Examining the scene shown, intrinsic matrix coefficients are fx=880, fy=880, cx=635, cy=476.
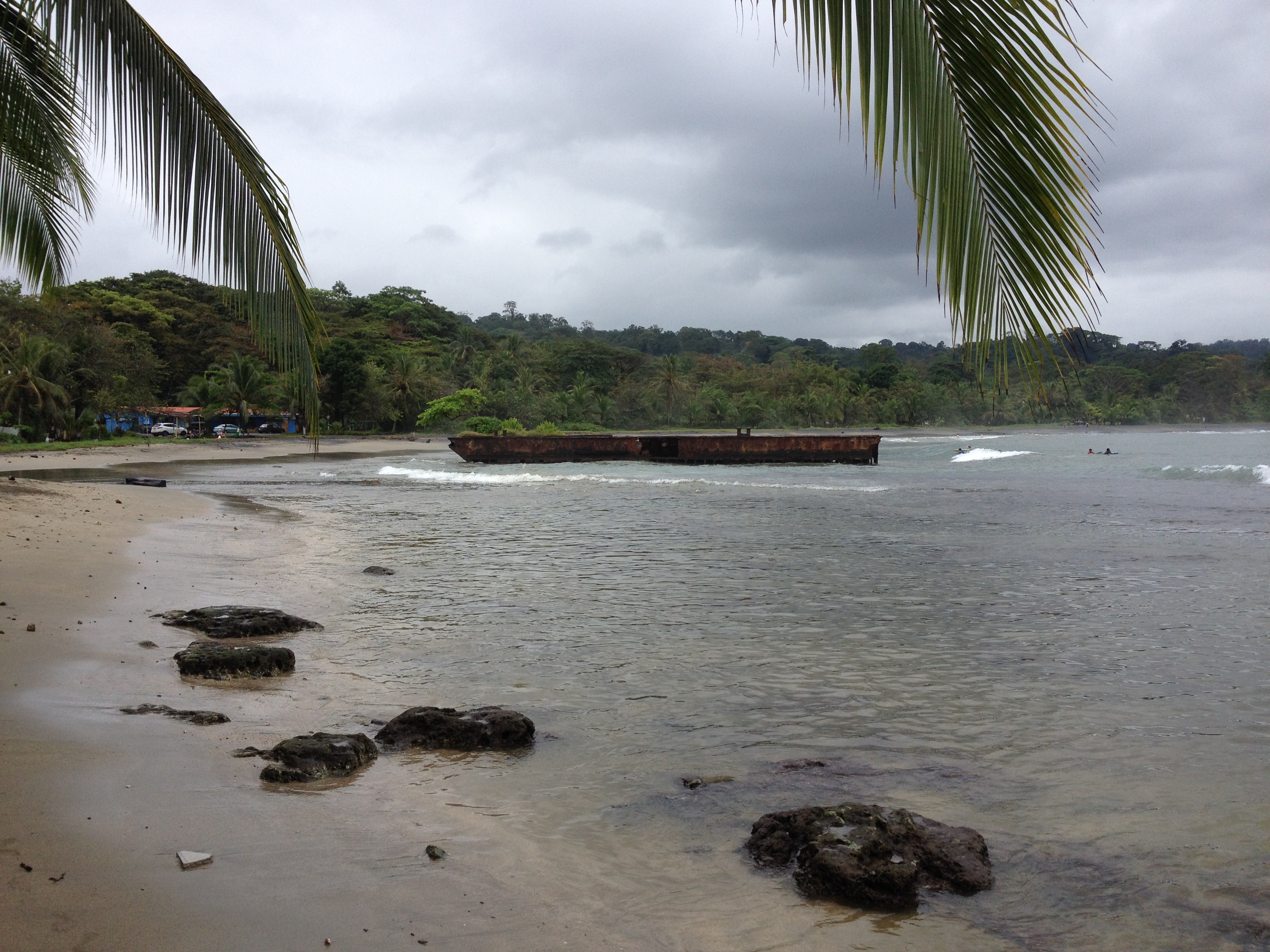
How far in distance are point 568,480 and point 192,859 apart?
27683mm

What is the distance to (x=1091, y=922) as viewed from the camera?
3.07 metres

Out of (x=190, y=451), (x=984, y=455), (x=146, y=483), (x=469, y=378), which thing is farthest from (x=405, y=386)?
(x=146, y=483)

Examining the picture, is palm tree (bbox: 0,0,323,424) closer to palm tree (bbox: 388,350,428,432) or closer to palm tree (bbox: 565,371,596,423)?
palm tree (bbox: 388,350,428,432)

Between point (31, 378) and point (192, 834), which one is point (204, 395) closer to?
point (31, 378)

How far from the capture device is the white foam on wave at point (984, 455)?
46812mm

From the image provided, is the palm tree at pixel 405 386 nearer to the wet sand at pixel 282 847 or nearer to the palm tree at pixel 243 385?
the palm tree at pixel 243 385

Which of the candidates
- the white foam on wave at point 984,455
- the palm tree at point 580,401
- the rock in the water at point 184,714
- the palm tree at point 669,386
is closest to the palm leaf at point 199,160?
the rock in the water at point 184,714

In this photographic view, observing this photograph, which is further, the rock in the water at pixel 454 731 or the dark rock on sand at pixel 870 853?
the rock in the water at pixel 454 731

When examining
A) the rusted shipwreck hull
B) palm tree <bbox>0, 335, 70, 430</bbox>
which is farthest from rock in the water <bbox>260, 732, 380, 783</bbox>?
palm tree <bbox>0, 335, 70, 430</bbox>

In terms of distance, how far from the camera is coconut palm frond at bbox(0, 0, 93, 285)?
5.12 meters

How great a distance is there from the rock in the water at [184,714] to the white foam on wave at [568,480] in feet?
72.6

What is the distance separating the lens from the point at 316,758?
4086 millimetres

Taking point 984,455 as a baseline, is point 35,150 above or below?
above

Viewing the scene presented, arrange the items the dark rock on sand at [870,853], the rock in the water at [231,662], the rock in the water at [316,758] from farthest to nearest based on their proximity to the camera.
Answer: the rock in the water at [231,662]
the rock in the water at [316,758]
the dark rock on sand at [870,853]
